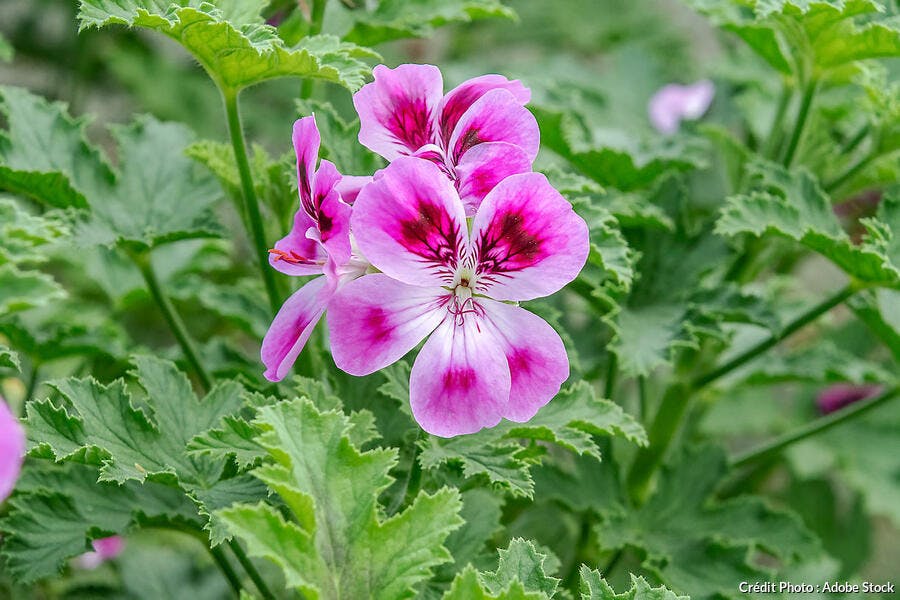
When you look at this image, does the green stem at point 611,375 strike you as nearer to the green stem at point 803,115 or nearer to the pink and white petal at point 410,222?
the green stem at point 803,115

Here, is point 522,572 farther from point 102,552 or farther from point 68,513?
point 102,552

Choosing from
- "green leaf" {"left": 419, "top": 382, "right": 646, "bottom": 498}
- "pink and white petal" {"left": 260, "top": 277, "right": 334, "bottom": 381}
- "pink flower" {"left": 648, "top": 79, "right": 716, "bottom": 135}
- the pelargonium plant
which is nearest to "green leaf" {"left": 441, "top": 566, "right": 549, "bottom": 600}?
the pelargonium plant

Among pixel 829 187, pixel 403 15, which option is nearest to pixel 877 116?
pixel 829 187

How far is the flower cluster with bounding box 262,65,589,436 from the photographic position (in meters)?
0.86

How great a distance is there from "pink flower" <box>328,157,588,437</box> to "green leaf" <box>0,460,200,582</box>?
0.38 m

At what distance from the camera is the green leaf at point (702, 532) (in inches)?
51.7

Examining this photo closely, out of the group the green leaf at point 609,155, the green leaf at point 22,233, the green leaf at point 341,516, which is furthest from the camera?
the green leaf at point 609,155

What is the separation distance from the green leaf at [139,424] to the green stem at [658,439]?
0.71m

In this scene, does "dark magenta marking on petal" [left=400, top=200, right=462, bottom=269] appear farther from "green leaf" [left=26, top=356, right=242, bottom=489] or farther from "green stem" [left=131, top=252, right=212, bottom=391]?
"green stem" [left=131, top=252, right=212, bottom=391]

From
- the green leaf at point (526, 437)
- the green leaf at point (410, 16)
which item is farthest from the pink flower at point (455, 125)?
the green leaf at point (410, 16)

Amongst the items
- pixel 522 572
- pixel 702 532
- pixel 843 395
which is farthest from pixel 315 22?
pixel 843 395

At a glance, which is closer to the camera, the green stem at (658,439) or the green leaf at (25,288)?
the green leaf at (25,288)

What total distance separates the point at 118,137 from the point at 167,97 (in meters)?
1.44

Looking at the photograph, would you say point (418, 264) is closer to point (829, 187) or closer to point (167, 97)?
point (829, 187)
